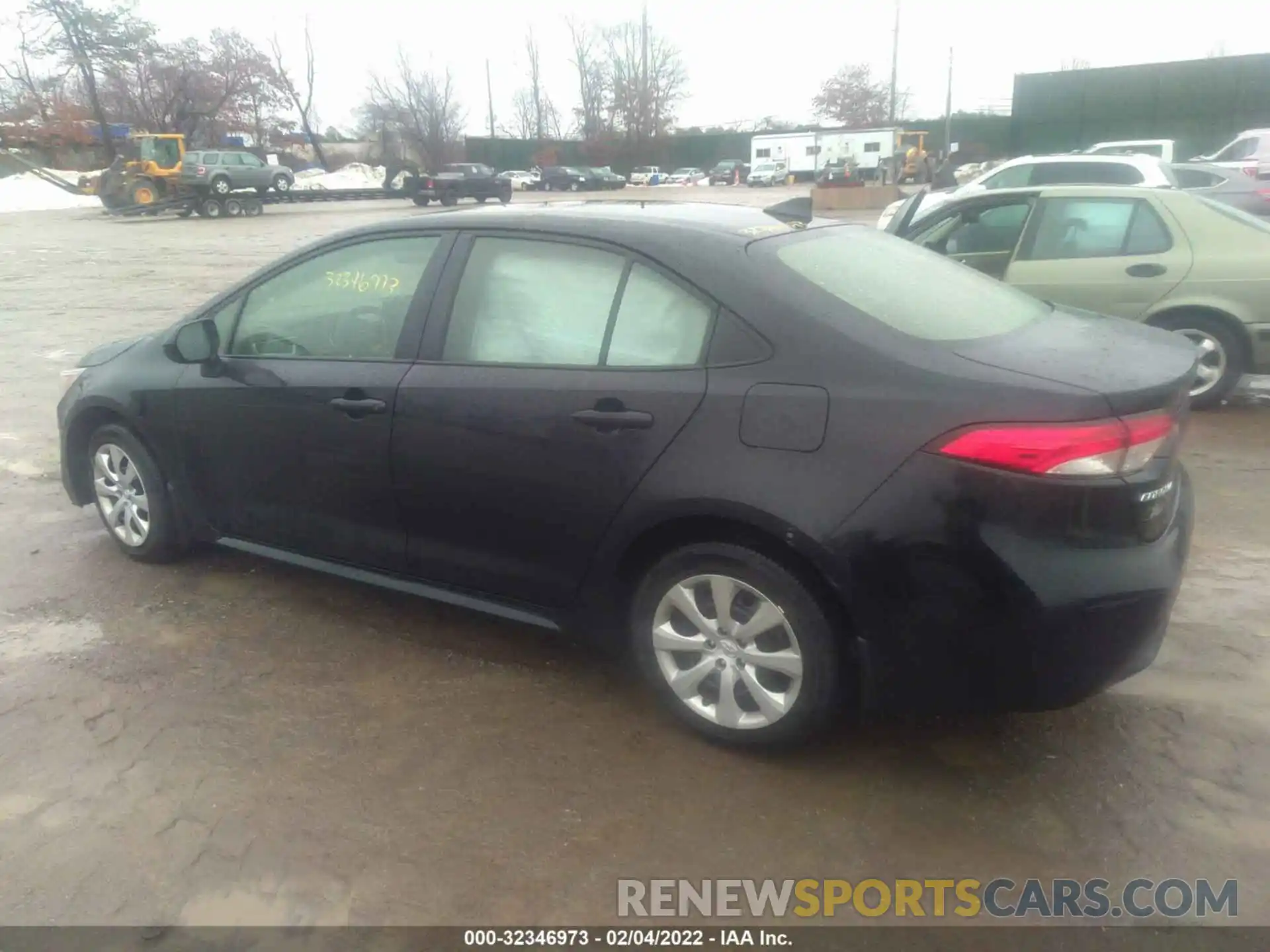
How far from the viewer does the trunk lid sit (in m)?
2.73

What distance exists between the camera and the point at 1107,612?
8.81 feet

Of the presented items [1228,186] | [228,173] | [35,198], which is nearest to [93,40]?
[35,198]

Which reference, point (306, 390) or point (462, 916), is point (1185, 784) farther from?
point (306, 390)

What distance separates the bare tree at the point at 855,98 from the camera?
73625 millimetres

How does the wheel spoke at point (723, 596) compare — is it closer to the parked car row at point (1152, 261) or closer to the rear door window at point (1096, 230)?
the parked car row at point (1152, 261)

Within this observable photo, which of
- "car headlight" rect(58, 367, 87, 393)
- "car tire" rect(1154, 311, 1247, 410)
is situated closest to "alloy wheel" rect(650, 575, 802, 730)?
"car tire" rect(1154, 311, 1247, 410)

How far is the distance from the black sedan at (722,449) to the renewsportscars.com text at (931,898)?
1.58 ft

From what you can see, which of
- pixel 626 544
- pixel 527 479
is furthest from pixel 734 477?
pixel 527 479

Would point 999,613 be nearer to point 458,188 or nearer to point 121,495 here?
point 121,495

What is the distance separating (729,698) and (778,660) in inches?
8.7

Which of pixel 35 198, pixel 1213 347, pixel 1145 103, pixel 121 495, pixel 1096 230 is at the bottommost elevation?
pixel 35 198

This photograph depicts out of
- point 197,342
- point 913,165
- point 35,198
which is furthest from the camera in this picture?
point 35,198

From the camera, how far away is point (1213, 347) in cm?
670

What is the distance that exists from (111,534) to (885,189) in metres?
28.2
